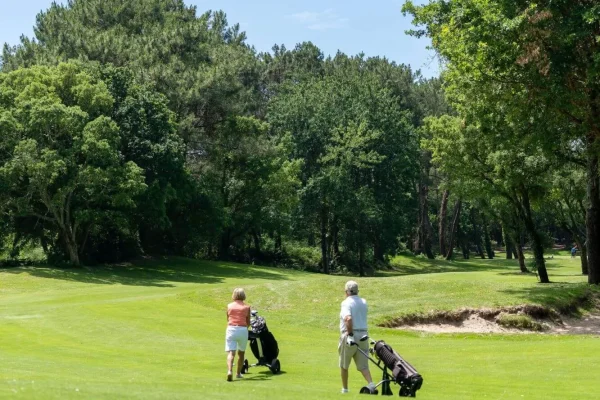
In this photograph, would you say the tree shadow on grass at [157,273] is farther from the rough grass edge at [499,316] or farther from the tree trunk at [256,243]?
the rough grass edge at [499,316]

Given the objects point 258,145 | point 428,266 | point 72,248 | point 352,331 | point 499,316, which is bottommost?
point 499,316

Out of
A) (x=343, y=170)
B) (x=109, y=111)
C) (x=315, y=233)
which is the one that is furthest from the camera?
(x=315, y=233)

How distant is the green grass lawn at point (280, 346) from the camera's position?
14.1 meters

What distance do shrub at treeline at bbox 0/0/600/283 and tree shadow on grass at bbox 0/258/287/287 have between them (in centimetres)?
277

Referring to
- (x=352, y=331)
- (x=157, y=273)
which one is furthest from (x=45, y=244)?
(x=352, y=331)

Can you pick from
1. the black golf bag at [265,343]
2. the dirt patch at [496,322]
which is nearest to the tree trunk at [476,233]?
the dirt patch at [496,322]

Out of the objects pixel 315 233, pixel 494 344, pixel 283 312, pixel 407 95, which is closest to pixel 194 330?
pixel 283 312

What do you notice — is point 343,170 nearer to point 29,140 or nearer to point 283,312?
point 29,140

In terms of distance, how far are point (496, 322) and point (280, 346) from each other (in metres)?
11.0

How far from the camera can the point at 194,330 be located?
83.9 ft

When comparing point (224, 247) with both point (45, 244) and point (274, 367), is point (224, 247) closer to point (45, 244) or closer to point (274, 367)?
point (45, 244)

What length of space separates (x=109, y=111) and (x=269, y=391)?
49.8 metres

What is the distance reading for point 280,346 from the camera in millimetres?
22781

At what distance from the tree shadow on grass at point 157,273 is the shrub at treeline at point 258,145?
277cm
